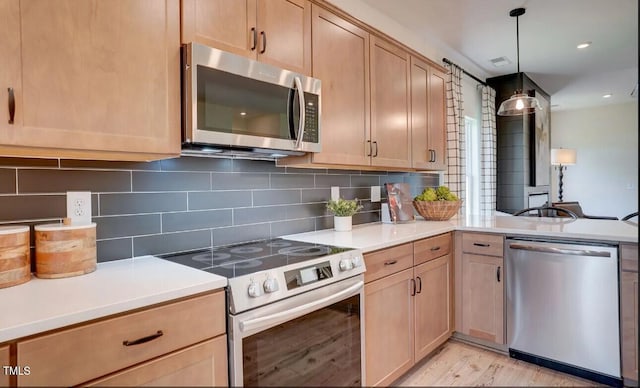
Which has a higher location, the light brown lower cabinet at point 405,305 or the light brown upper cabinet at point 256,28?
the light brown upper cabinet at point 256,28

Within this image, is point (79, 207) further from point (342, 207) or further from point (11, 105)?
point (342, 207)

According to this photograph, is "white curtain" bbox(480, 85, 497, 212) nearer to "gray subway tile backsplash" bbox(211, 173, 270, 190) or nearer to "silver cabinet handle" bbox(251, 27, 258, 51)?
"gray subway tile backsplash" bbox(211, 173, 270, 190)

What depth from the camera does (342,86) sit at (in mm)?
2094

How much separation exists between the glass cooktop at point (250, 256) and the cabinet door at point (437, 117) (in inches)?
61.5

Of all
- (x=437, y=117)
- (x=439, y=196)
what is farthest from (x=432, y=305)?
(x=437, y=117)

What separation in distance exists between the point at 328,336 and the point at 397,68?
73.6 inches

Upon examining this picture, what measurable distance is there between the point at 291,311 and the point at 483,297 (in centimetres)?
158

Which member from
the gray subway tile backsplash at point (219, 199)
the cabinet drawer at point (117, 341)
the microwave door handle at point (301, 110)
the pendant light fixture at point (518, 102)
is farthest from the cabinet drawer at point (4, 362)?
the pendant light fixture at point (518, 102)

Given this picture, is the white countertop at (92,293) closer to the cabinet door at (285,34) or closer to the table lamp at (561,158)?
the cabinet door at (285,34)

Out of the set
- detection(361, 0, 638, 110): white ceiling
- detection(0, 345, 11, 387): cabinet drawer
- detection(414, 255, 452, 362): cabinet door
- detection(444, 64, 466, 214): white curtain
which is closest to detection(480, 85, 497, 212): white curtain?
detection(361, 0, 638, 110): white ceiling

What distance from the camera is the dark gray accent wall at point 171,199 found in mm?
1321

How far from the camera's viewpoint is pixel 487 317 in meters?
2.34

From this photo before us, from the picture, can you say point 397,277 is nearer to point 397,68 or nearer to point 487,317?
point 487,317

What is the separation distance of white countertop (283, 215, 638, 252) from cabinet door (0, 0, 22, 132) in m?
1.32
